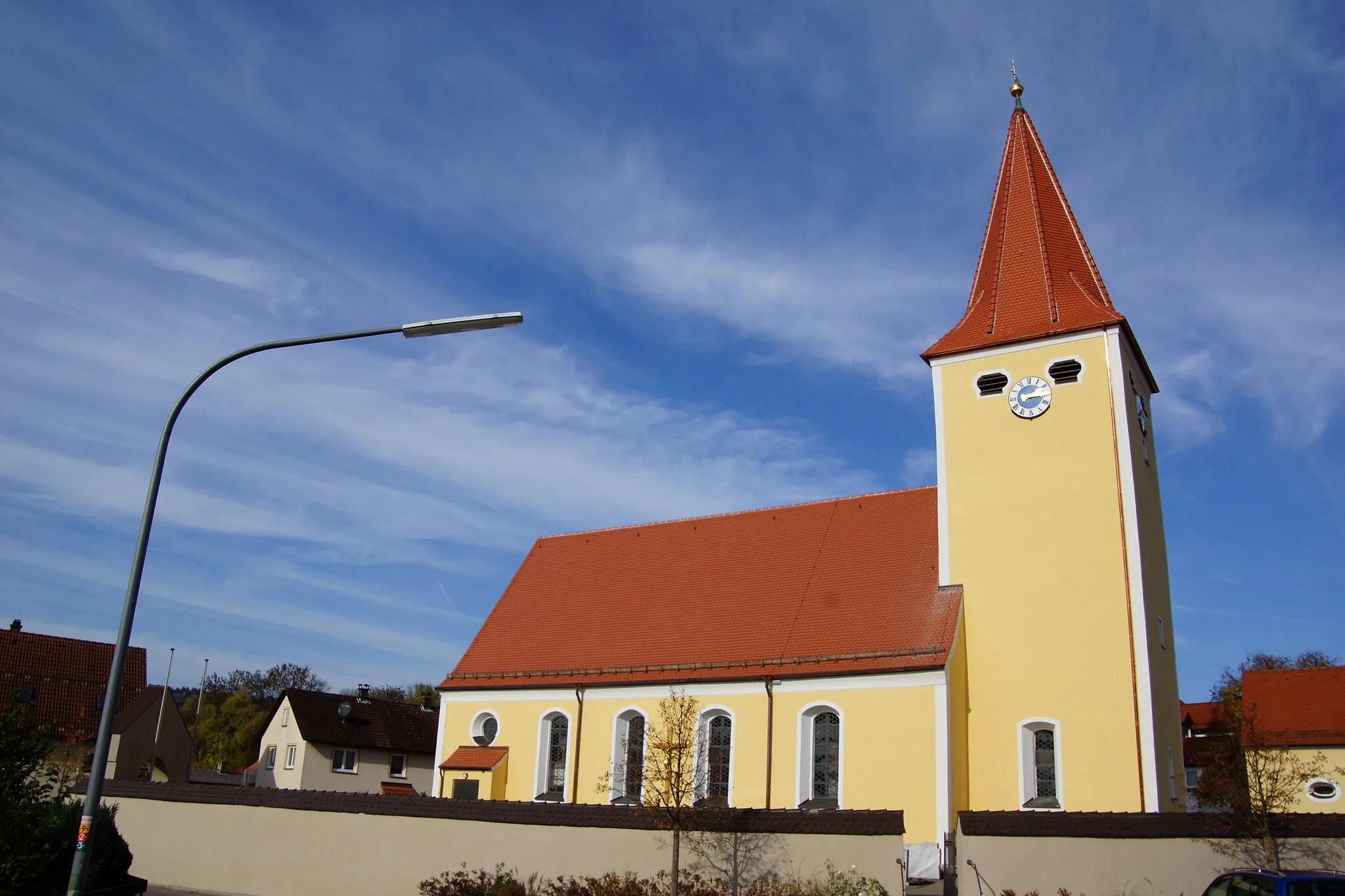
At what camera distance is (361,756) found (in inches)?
1779

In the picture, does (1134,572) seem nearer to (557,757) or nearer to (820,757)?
(820,757)

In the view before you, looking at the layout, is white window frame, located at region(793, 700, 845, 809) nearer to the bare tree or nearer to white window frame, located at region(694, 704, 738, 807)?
white window frame, located at region(694, 704, 738, 807)

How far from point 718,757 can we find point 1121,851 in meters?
11.2

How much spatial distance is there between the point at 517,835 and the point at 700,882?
138 inches

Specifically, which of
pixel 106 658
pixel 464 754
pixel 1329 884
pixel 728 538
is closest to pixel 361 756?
pixel 106 658

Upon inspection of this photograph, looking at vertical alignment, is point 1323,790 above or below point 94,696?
below

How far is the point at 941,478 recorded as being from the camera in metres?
24.7

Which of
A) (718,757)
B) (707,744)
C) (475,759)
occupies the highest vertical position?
(707,744)

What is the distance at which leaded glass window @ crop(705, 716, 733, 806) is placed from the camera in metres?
24.3

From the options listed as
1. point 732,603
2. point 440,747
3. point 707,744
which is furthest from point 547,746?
point 732,603

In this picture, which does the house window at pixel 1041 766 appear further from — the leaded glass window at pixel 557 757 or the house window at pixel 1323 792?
the house window at pixel 1323 792

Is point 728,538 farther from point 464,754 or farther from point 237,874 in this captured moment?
point 237,874

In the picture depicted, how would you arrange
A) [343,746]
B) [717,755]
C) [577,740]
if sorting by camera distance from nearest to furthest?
[717,755], [577,740], [343,746]

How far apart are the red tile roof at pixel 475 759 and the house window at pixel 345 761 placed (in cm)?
1825
